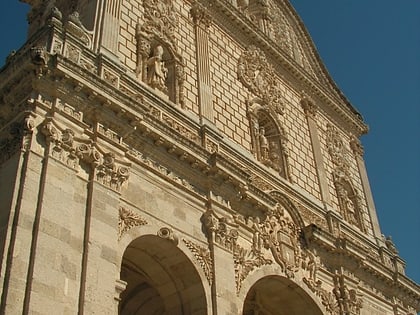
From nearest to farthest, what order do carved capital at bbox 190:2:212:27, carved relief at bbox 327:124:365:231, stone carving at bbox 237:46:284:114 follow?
carved capital at bbox 190:2:212:27
stone carving at bbox 237:46:284:114
carved relief at bbox 327:124:365:231

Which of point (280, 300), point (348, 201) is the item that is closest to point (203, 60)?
point (280, 300)

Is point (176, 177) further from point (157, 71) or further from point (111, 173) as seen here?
point (157, 71)

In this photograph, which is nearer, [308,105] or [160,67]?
[160,67]

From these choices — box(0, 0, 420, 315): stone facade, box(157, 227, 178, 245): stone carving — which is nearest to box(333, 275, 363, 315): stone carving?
box(0, 0, 420, 315): stone facade

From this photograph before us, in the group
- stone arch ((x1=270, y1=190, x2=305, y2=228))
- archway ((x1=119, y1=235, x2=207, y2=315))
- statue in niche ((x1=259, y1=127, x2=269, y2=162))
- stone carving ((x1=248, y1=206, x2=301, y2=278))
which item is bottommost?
archway ((x1=119, y1=235, x2=207, y2=315))

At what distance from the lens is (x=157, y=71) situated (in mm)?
14156

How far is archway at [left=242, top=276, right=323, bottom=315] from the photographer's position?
572 inches

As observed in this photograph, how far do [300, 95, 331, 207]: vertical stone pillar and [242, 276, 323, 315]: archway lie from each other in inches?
142

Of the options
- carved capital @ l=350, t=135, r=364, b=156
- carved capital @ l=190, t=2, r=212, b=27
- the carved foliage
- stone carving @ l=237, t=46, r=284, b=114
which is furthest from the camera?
carved capital @ l=350, t=135, r=364, b=156

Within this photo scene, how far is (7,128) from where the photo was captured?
1080cm

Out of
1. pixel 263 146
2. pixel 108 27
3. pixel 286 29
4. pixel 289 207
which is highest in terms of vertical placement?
pixel 286 29

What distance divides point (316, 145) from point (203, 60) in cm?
502

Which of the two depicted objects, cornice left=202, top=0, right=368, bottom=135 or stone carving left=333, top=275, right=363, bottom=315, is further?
cornice left=202, top=0, right=368, bottom=135

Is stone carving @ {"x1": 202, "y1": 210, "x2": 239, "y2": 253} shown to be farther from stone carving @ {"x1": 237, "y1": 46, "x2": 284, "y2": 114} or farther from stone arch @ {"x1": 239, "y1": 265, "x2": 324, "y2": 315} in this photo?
stone carving @ {"x1": 237, "y1": 46, "x2": 284, "y2": 114}
